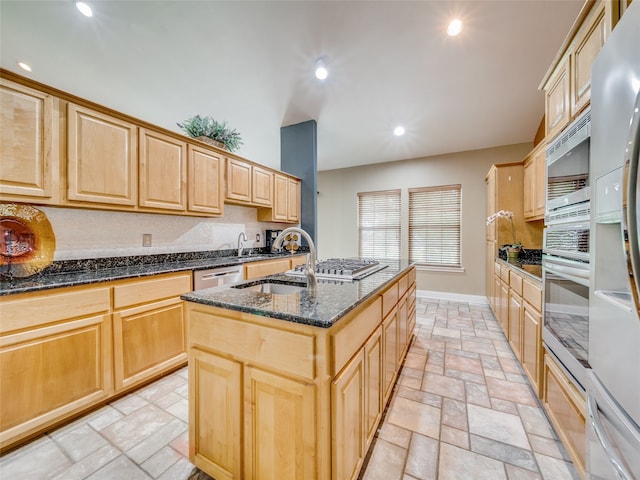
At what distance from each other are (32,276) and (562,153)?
135 inches

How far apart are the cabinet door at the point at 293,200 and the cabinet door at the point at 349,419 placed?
3.09m

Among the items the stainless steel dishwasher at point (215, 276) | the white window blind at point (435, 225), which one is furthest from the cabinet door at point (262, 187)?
the white window blind at point (435, 225)

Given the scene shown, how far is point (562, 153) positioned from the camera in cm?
132

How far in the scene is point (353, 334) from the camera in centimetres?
110

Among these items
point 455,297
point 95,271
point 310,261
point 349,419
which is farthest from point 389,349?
point 455,297

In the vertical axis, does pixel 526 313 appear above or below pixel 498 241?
below

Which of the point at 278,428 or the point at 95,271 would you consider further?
the point at 95,271

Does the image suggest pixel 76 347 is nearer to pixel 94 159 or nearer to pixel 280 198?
pixel 94 159

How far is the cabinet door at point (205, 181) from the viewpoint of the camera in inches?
104

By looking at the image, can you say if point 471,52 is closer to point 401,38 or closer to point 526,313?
point 401,38

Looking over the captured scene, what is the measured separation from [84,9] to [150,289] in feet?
7.16

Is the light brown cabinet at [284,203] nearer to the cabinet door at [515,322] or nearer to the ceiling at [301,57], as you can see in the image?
the ceiling at [301,57]

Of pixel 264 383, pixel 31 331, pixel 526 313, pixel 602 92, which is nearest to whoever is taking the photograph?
pixel 602 92

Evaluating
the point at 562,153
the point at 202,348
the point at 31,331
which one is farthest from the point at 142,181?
the point at 562,153
